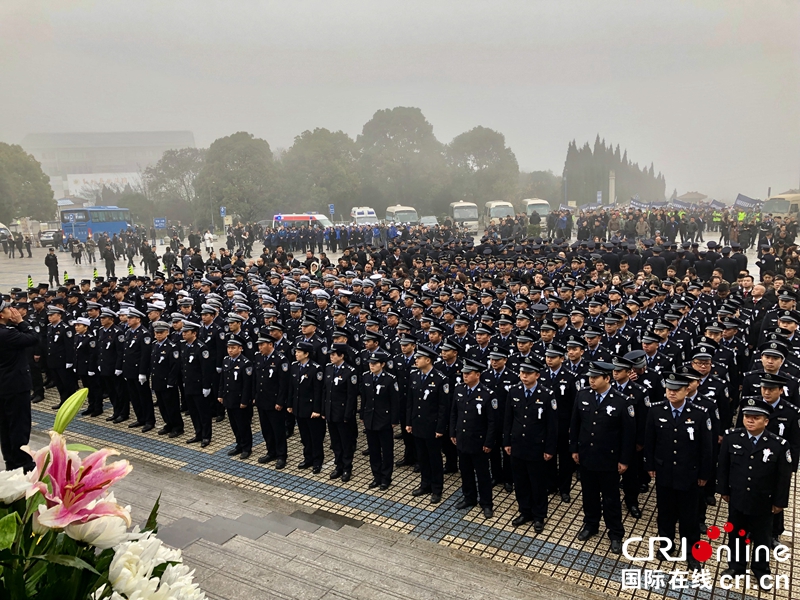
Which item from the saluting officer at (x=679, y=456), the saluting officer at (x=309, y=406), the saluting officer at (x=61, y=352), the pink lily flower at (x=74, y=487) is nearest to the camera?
the pink lily flower at (x=74, y=487)

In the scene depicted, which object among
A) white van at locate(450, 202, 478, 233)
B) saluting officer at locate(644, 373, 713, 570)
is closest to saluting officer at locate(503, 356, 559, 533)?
saluting officer at locate(644, 373, 713, 570)

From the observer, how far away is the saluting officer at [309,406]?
808cm

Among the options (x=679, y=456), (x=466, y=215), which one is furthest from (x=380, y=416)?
(x=466, y=215)

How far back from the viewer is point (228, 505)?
699 cm

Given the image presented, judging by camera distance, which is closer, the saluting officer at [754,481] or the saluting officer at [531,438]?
the saluting officer at [754,481]

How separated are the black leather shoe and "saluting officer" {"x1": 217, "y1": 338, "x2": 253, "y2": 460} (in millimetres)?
4021

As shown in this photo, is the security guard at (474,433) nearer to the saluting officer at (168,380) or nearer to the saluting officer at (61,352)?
the saluting officer at (168,380)

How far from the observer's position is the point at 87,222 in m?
47.3

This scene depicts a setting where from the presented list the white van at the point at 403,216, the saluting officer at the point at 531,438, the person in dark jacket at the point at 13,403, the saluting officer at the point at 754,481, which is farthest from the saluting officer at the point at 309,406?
the white van at the point at 403,216

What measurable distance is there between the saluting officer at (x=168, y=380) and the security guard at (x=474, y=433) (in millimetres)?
4849

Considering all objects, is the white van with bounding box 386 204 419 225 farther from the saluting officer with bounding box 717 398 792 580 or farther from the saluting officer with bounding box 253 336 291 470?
the saluting officer with bounding box 717 398 792 580

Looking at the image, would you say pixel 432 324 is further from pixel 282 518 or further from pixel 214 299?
pixel 214 299

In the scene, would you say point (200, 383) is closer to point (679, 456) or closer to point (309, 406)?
point (309, 406)

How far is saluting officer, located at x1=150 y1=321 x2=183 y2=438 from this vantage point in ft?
31.3
